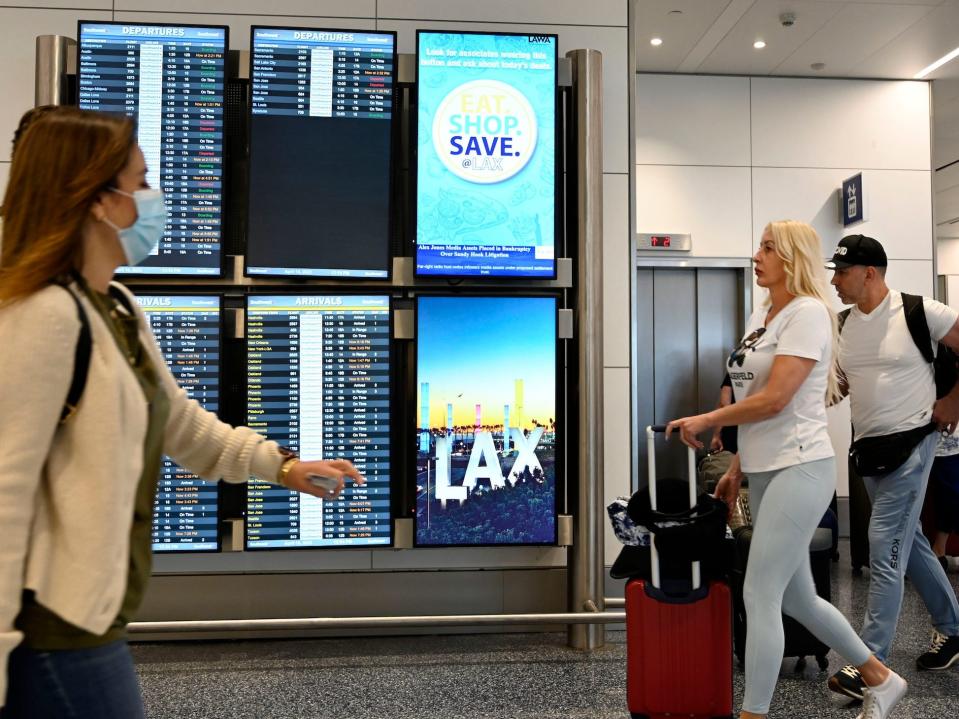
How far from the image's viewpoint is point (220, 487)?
3.71 m

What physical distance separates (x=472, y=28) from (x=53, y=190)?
3269 mm

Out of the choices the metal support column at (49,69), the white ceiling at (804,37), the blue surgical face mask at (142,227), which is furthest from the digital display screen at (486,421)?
the white ceiling at (804,37)

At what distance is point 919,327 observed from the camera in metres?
3.30

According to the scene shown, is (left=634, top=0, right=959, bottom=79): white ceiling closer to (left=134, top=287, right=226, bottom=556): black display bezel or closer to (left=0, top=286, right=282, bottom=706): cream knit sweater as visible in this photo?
(left=134, top=287, right=226, bottom=556): black display bezel

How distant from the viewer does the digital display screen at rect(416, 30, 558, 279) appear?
12.5ft

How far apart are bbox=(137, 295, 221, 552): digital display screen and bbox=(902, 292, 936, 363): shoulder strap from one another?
296 centimetres

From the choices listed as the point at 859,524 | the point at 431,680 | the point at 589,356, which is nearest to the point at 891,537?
the point at 589,356

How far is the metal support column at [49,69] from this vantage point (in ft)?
12.0

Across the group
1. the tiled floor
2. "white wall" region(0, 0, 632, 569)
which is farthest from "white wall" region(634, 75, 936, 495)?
the tiled floor

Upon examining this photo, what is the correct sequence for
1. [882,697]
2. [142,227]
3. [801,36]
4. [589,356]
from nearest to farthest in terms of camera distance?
1. [142,227]
2. [882,697]
3. [589,356]
4. [801,36]

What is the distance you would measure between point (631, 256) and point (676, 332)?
3271mm

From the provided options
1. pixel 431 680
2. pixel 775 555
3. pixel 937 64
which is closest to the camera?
pixel 775 555

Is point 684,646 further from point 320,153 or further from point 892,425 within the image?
point 320,153

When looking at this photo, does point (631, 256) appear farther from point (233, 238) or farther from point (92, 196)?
point (92, 196)
